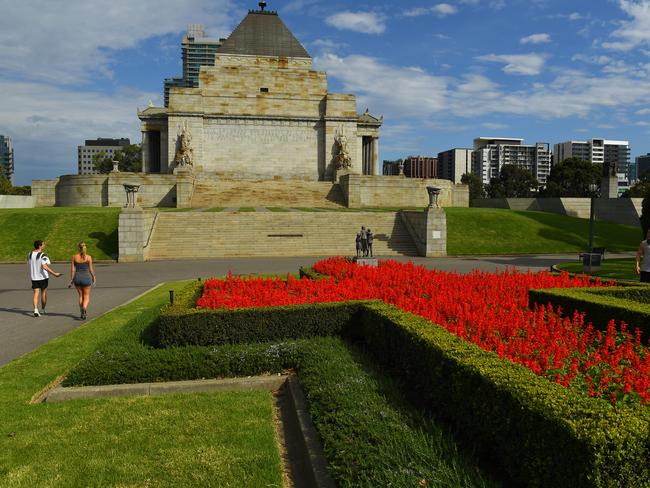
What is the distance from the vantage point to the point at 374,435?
5.11m

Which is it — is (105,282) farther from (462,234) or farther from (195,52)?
(195,52)

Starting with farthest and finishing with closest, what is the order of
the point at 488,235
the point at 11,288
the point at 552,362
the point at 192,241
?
the point at 488,235
the point at 192,241
the point at 11,288
the point at 552,362

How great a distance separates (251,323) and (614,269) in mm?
19201

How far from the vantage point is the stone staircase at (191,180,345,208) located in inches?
1794

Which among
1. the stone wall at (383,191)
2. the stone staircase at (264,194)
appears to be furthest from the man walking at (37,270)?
the stone wall at (383,191)

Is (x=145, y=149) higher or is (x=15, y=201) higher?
(x=145, y=149)

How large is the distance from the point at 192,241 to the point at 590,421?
2800 centimetres

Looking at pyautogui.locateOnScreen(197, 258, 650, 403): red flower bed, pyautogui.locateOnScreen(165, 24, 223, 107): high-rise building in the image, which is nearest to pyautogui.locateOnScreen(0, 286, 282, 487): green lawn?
pyautogui.locateOnScreen(197, 258, 650, 403): red flower bed

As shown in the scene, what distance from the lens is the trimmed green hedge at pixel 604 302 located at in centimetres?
890

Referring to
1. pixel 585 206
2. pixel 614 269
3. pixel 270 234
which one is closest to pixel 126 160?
pixel 270 234

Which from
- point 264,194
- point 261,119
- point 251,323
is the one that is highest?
point 261,119

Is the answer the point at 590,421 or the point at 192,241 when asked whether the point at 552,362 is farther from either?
the point at 192,241

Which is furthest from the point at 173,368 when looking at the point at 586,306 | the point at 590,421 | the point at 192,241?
the point at 192,241

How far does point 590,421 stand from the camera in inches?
155
